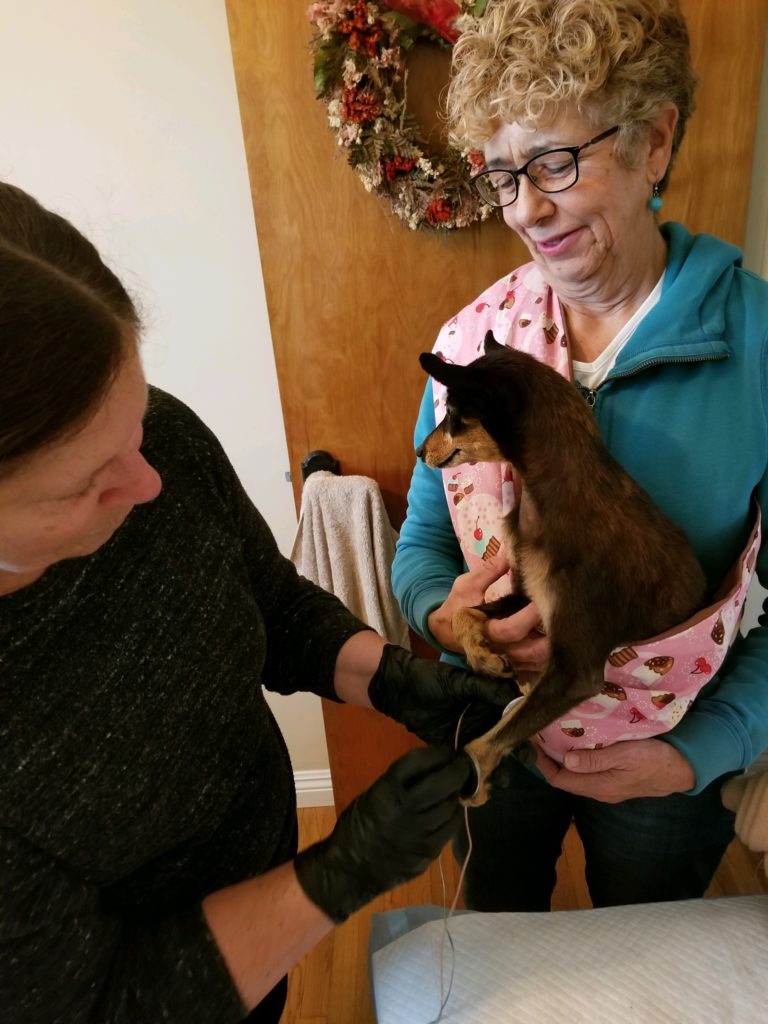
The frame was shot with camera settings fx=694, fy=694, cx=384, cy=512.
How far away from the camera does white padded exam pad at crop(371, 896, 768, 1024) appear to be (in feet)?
3.43

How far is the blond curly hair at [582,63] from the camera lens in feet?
2.89

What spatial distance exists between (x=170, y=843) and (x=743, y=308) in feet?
3.48

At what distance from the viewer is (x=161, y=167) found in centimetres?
171

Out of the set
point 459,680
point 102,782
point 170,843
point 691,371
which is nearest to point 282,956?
point 170,843

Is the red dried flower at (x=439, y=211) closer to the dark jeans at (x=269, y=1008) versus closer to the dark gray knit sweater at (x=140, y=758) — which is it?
the dark gray knit sweater at (x=140, y=758)

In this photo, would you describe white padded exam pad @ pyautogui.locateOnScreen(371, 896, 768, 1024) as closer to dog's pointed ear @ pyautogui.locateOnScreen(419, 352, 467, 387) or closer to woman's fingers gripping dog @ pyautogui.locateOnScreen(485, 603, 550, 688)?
woman's fingers gripping dog @ pyautogui.locateOnScreen(485, 603, 550, 688)

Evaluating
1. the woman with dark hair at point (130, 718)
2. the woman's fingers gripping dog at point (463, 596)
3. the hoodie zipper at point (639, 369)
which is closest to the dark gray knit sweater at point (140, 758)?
the woman with dark hair at point (130, 718)

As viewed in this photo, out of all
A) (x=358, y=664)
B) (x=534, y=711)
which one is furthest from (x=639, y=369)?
(x=358, y=664)

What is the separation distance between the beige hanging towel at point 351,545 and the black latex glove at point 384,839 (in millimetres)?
813

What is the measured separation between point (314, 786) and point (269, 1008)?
4.44ft

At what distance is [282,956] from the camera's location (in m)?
0.83

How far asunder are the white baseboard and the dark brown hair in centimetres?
208

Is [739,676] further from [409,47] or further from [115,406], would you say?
[409,47]

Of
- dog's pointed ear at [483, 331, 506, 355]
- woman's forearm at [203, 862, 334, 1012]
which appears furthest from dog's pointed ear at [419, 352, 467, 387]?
woman's forearm at [203, 862, 334, 1012]
